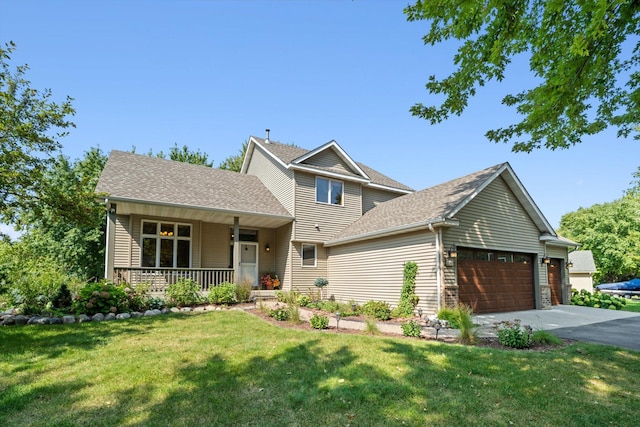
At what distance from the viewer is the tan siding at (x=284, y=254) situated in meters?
15.3

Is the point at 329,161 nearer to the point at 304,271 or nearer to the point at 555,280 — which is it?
the point at 304,271

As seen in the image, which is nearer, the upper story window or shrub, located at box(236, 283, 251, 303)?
shrub, located at box(236, 283, 251, 303)

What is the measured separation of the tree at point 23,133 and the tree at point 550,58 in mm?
8731

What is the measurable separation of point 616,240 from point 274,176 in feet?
122

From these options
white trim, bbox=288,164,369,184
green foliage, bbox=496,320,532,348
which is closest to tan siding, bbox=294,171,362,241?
white trim, bbox=288,164,369,184

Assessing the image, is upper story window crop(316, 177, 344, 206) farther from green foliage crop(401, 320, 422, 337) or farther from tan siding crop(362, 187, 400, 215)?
green foliage crop(401, 320, 422, 337)

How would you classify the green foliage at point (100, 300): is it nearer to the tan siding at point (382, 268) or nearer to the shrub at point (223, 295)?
the shrub at point (223, 295)

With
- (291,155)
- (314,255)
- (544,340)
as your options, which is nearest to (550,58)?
(544,340)

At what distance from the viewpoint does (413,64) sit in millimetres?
10898

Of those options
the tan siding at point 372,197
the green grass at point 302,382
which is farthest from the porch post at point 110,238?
the tan siding at point 372,197

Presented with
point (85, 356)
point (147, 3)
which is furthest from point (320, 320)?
point (147, 3)

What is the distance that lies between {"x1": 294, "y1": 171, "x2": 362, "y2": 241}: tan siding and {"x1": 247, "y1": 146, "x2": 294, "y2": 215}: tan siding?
0.47m

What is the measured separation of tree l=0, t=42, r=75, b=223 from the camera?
7332mm

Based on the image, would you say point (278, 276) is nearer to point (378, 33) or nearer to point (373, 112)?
point (373, 112)
